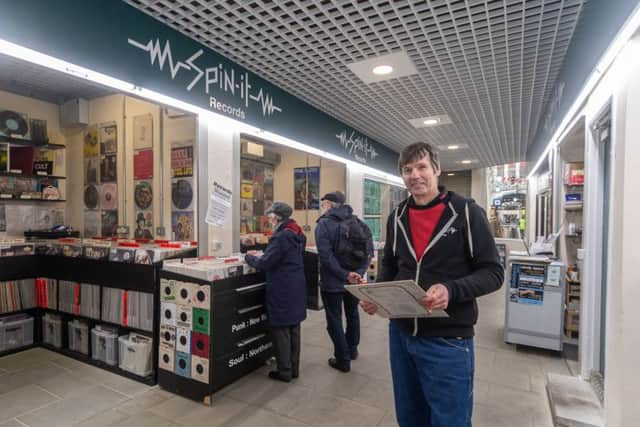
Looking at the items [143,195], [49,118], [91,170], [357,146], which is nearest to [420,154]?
[143,195]

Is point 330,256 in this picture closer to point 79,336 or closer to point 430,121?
point 79,336

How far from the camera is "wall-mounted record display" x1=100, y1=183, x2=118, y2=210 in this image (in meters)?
4.09

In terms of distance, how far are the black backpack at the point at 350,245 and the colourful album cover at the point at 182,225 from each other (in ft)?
4.54

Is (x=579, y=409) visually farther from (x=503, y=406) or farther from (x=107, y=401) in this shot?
(x=107, y=401)

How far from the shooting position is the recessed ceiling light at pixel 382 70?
3366mm

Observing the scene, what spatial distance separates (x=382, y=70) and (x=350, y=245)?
68.0 inches

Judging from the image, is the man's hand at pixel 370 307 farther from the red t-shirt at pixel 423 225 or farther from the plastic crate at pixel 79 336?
the plastic crate at pixel 79 336

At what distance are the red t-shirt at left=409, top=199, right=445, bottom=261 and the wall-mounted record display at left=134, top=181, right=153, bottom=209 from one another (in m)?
3.12

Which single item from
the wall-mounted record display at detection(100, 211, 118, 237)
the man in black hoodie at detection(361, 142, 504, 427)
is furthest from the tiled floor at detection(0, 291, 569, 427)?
the wall-mounted record display at detection(100, 211, 118, 237)

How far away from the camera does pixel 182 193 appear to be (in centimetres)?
341

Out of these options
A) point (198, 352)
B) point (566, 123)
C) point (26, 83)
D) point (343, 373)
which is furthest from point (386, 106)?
point (26, 83)

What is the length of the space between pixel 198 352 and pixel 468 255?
2.17 metres

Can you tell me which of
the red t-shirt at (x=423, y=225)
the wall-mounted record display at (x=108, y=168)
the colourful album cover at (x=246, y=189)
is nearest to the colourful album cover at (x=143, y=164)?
the wall-mounted record display at (x=108, y=168)

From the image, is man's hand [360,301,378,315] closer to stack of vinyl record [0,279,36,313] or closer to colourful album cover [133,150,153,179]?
colourful album cover [133,150,153,179]
